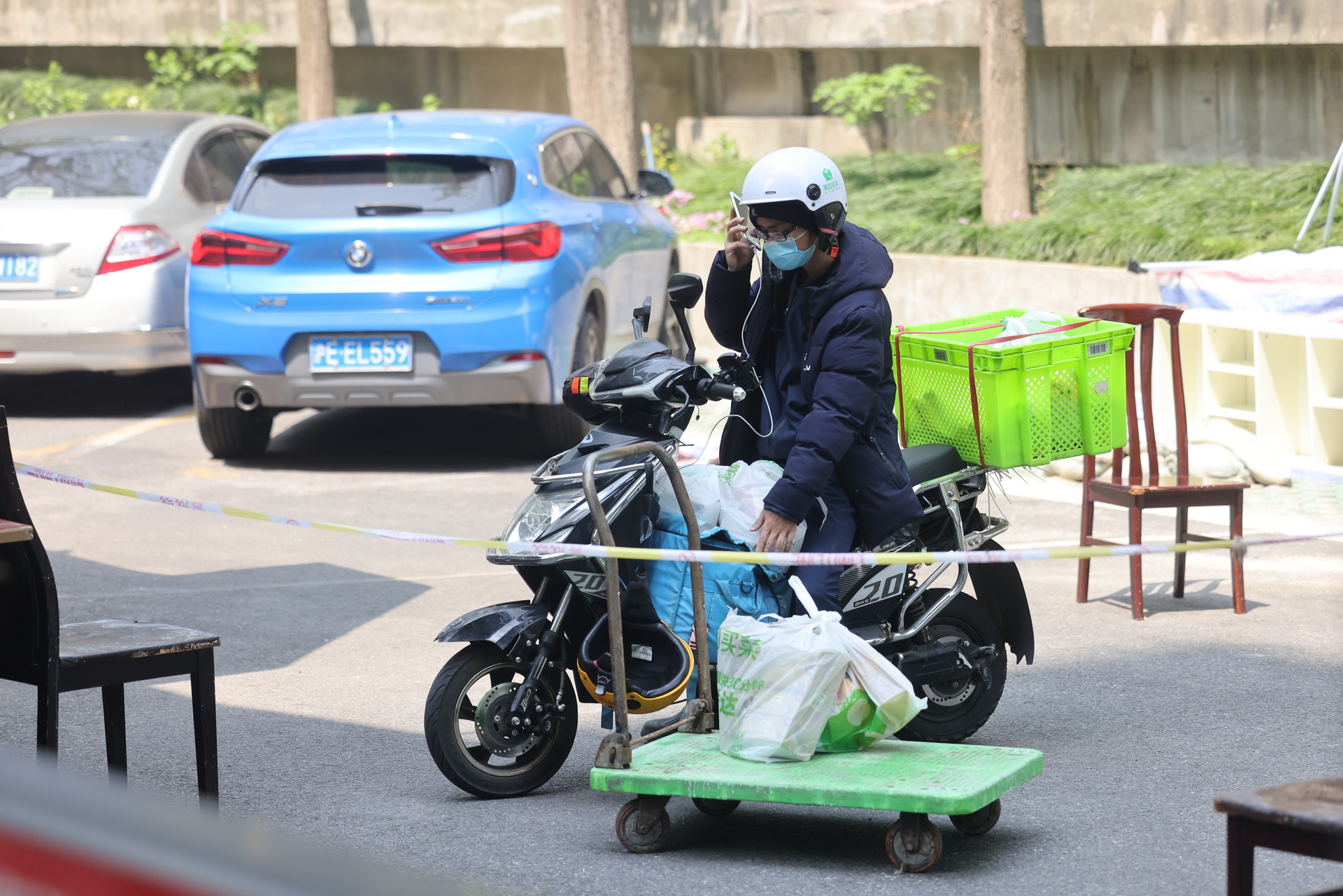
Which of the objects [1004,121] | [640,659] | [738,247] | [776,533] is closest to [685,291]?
[738,247]

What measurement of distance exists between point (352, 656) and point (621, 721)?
195 centimetres

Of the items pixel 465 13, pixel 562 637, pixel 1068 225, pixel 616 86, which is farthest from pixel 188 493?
pixel 465 13

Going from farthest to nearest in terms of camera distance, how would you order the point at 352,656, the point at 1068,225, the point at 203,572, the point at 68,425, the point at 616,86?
the point at 616,86 < the point at 1068,225 < the point at 68,425 < the point at 203,572 < the point at 352,656

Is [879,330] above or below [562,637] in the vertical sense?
above

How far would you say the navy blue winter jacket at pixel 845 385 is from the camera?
13.5 feet

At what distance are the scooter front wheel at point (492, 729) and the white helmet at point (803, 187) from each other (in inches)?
53.0

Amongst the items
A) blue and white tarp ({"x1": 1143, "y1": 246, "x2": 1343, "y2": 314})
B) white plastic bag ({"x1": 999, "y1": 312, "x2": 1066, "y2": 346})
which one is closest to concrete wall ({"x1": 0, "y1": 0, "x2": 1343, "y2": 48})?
blue and white tarp ({"x1": 1143, "y1": 246, "x2": 1343, "y2": 314})

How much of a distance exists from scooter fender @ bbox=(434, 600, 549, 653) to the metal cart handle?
0.19m

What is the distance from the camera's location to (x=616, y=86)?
15.3 metres

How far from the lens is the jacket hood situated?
424 cm

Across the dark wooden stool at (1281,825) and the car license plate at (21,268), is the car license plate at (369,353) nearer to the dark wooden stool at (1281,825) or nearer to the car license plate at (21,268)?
the car license plate at (21,268)

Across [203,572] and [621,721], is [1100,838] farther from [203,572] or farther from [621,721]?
[203,572]

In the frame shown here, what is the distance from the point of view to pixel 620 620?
157 inches

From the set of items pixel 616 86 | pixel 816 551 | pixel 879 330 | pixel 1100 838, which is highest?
pixel 616 86
